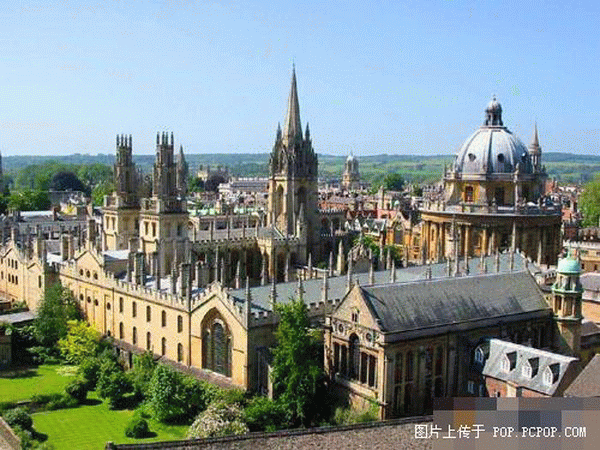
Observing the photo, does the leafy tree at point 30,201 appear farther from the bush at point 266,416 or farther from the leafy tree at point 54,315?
the bush at point 266,416

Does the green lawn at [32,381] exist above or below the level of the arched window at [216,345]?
below

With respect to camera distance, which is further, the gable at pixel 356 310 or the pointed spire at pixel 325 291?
the pointed spire at pixel 325 291

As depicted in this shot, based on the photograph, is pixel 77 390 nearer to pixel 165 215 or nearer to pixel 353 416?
pixel 353 416

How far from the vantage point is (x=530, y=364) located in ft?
128

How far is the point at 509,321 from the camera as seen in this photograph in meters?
45.0

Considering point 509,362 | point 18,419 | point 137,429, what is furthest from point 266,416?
point 18,419

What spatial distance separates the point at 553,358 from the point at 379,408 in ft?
29.3

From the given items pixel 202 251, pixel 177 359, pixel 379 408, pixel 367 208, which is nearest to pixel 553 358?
pixel 379 408

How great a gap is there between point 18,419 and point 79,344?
47.6 ft

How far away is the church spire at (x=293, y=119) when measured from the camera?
3509 inches

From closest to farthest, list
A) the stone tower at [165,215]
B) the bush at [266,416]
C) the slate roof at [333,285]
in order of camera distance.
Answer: the bush at [266,416], the slate roof at [333,285], the stone tower at [165,215]

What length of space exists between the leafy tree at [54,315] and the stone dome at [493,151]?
40.3 meters

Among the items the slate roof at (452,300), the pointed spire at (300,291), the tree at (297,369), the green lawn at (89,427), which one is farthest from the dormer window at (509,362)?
the green lawn at (89,427)

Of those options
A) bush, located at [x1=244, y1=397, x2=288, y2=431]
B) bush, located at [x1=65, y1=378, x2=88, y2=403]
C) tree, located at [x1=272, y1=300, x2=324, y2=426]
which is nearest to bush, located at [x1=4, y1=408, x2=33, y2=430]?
bush, located at [x1=65, y1=378, x2=88, y2=403]
